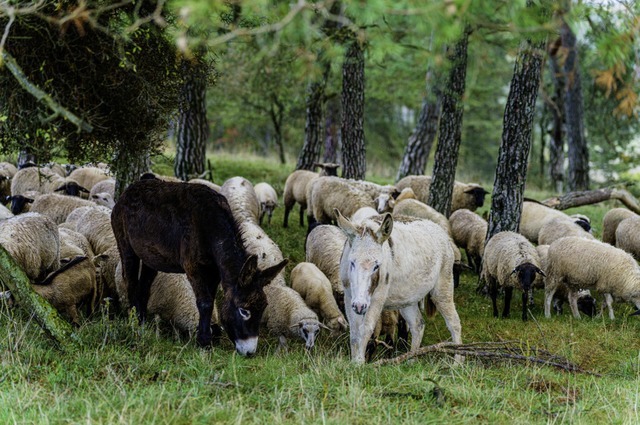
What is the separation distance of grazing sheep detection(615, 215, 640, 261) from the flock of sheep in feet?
0.08

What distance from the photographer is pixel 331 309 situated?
9289mm

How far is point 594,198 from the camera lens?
17219 mm

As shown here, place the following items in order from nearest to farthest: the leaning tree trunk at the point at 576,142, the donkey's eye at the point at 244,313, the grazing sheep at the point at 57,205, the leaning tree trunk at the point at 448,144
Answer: the donkey's eye at the point at 244,313 < the grazing sheep at the point at 57,205 < the leaning tree trunk at the point at 448,144 < the leaning tree trunk at the point at 576,142

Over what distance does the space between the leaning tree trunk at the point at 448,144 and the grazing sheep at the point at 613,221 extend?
12.7ft

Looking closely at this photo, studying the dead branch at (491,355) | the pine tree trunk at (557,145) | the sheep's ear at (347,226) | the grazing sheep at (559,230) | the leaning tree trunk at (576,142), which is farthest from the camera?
the pine tree trunk at (557,145)

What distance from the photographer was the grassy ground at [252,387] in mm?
5055

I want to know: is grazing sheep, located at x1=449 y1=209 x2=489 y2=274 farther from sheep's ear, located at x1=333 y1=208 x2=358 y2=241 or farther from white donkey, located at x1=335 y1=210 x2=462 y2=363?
sheep's ear, located at x1=333 y1=208 x2=358 y2=241

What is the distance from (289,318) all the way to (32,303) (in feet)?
10.7

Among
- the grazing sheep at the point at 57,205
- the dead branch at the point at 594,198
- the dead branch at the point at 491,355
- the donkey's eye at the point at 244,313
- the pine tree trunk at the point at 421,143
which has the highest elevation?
the pine tree trunk at the point at 421,143

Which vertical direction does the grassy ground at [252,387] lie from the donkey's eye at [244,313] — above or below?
below

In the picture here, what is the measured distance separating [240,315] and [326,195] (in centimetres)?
744

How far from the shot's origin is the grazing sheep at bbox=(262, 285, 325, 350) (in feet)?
27.5

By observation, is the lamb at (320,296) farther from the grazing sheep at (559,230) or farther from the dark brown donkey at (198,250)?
the grazing sheep at (559,230)

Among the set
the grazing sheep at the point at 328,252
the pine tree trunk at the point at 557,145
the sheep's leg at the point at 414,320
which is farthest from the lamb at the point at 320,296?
the pine tree trunk at the point at 557,145
